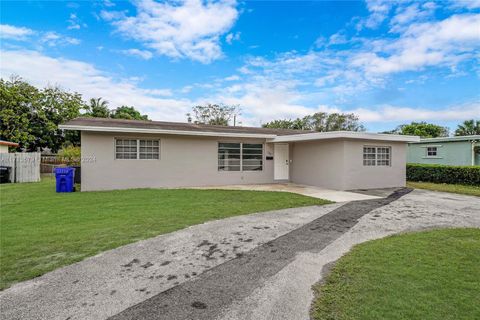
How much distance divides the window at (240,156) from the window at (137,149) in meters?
3.05

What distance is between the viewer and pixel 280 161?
14328mm

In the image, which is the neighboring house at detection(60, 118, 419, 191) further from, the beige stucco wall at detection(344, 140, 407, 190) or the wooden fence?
the wooden fence

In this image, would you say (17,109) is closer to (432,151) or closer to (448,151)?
(432,151)

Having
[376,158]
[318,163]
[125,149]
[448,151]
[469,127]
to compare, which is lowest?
[318,163]

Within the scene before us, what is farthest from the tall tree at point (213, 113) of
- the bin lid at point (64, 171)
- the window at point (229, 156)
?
the bin lid at point (64, 171)

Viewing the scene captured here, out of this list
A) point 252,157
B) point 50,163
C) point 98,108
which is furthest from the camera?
point 98,108

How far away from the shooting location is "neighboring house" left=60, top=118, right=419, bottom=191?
35.8ft

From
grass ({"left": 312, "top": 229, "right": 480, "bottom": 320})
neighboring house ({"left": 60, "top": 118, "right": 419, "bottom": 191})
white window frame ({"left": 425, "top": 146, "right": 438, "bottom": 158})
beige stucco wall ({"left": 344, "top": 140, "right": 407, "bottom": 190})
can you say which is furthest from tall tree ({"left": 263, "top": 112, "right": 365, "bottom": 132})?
grass ({"left": 312, "top": 229, "right": 480, "bottom": 320})

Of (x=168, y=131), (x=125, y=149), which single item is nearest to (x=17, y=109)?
(x=125, y=149)

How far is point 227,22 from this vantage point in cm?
1319

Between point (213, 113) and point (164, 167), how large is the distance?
79.2 feet

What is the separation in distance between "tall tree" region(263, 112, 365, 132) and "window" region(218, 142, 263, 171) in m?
23.9

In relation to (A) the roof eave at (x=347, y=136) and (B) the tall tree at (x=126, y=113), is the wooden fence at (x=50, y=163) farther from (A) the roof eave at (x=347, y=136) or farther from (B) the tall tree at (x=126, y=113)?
(A) the roof eave at (x=347, y=136)

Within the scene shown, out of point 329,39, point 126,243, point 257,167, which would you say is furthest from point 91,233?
point 329,39
